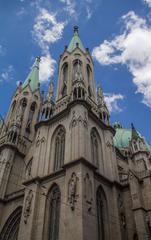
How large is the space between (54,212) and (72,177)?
3.25 metres

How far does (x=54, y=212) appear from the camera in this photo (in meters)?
20.1

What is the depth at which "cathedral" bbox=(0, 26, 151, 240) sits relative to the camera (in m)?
18.7

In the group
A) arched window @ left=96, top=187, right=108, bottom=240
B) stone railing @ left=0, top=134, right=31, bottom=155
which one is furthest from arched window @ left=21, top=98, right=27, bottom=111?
arched window @ left=96, top=187, right=108, bottom=240

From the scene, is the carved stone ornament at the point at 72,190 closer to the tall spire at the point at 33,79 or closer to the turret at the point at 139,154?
the turret at the point at 139,154

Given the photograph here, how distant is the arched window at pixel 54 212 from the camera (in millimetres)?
18953

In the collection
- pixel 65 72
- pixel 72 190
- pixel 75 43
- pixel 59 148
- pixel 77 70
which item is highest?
pixel 75 43

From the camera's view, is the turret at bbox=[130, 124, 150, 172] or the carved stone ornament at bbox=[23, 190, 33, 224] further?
the turret at bbox=[130, 124, 150, 172]

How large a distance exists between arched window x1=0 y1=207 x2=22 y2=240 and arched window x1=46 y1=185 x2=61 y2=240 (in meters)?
5.57

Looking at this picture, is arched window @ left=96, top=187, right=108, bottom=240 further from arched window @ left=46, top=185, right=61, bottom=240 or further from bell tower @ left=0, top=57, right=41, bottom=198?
bell tower @ left=0, top=57, right=41, bottom=198

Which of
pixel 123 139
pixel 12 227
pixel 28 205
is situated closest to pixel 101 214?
pixel 28 205

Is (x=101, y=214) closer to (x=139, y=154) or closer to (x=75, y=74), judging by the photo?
(x=139, y=154)

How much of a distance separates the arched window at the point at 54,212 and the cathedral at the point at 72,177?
7 centimetres

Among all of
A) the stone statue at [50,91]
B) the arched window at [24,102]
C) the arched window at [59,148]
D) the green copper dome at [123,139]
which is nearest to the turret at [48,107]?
the stone statue at [50,91]

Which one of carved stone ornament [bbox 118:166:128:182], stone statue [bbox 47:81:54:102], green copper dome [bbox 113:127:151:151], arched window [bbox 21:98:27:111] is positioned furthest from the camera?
green copper dome [bbox 113:127:151:151]
